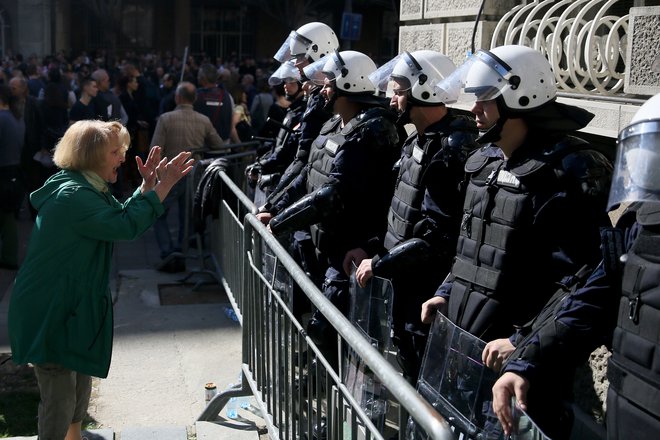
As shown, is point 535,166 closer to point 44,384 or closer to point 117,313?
point 44,384

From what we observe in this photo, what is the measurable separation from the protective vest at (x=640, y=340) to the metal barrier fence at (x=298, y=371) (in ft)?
0.83

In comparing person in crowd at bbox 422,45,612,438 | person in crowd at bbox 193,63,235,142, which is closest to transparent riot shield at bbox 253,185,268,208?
person in crowd at bbox 193,63,235,142

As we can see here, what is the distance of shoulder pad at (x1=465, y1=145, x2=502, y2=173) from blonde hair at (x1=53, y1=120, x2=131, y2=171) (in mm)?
1570

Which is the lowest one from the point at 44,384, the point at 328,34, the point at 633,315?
the point at 44,384

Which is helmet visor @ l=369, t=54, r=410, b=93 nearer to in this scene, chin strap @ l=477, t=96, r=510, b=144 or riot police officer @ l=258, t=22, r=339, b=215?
riot police officer @ l=258, t=22, r=339, b=215

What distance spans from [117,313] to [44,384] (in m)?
3.30

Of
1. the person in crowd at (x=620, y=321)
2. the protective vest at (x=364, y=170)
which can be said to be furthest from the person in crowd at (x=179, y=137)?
the person in crowd at (x=620, y=321)

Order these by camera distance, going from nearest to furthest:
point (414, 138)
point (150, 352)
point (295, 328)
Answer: point (295, 328) → point (414, 138) → point (150, 352)

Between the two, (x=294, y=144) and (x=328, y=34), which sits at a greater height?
(x=328, y=34)

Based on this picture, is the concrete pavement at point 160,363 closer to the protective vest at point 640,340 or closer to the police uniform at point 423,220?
the police uniform at point 423,220

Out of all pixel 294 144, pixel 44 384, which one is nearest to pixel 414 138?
pixel 44 384

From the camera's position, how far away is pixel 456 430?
325 centimetres

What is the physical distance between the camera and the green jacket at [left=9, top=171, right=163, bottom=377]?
4.03m

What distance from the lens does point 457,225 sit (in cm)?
418
